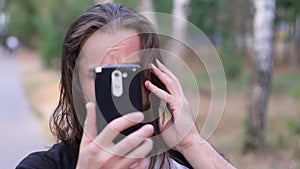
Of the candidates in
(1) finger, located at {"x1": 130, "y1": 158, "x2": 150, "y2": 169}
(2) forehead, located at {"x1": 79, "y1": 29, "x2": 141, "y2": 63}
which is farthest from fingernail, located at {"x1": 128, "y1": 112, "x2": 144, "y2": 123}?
(2) forehead, located at {"x1": 79, "y1": 29, "x2": 141, "y2": 63}

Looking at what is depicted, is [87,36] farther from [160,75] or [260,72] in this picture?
[260,72]

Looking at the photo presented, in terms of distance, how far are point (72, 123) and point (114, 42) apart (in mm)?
255

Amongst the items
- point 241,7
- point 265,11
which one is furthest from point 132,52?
point 241,7

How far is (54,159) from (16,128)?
10.7 m

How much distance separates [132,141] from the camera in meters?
1.14

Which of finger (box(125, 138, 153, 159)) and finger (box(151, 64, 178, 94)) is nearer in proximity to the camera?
finger (box(125, 138, 153, 159))

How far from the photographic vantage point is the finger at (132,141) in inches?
44.4

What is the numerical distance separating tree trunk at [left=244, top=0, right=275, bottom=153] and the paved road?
2.66m

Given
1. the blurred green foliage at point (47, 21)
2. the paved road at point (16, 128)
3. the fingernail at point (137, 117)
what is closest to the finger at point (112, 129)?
the fingernail at point (137, 117)

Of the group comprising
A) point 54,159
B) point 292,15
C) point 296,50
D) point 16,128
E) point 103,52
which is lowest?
point 296,50

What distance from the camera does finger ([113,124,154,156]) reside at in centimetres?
113

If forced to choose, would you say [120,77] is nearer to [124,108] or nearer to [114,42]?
[124,108]

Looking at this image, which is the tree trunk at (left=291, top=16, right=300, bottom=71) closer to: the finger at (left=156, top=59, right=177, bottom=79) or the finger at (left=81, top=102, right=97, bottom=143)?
the finger at (left=156, top=59, right=177, bottom=79)

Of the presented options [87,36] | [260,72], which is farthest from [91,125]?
[260,72]
